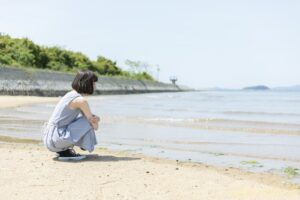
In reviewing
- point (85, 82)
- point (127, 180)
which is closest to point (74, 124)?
point (85, 82)

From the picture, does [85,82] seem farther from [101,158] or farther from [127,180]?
[127,180]

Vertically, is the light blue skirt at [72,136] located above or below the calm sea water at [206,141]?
above

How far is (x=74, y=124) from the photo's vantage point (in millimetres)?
7230

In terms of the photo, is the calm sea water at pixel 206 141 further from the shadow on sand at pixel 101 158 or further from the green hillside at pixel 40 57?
the green hillside at pixel 40 57

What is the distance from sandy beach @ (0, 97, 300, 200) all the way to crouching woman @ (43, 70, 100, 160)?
0.22 meters

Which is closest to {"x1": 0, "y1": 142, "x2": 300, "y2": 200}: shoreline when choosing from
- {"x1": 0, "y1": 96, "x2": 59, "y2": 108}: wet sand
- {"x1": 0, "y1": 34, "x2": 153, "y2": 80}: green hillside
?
{"x1": 0, "y1": 96, "x2": 59, "y2": 108}: wet sand

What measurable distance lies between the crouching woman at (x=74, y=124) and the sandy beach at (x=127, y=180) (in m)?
0.22

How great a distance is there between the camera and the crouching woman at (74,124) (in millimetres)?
7180

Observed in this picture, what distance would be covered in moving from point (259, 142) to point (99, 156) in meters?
4.47

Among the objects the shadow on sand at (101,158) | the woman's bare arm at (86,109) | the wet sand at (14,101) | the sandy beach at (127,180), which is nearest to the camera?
the sandy beach at (127,180)

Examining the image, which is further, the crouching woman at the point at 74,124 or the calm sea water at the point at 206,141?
the calm sea water at the point at 206,141

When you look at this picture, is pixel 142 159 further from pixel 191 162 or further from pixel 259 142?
pixel 259 142

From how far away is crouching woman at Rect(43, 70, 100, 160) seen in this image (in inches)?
283

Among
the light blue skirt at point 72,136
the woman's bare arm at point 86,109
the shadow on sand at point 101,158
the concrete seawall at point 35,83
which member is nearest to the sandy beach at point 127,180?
the shadow on sand at point 101,158
